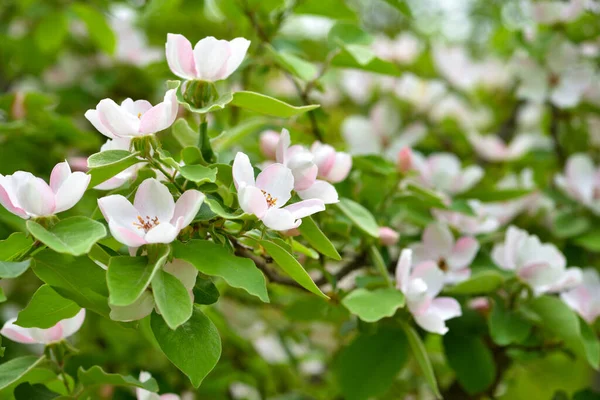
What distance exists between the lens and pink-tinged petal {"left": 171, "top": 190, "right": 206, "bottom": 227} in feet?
1.83

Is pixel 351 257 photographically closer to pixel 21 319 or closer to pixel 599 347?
pixel 599 347

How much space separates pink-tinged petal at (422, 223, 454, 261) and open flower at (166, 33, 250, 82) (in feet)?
1.42

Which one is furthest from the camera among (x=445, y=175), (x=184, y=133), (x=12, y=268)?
(x=445, y=175)

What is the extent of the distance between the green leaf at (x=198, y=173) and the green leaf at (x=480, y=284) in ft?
1.38

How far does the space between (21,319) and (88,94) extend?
1.02 metres

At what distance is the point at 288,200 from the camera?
645 mm

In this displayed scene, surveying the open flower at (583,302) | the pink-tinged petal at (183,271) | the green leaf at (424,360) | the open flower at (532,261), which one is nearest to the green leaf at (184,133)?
the pink-tinged petal at (183,271)

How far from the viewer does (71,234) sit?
0.55m

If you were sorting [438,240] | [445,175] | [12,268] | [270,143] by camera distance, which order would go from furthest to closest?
[445,175] < [438,240] < [270,143] < [12,268]

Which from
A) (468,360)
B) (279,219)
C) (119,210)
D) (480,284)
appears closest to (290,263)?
(279,219)

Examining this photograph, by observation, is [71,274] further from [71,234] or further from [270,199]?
[270,199]

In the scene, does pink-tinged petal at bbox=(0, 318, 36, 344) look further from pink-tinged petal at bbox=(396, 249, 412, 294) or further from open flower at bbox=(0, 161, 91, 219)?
pink-tinged petal at bbox=(396, 249, 412, 294)

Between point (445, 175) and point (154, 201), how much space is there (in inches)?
24.4

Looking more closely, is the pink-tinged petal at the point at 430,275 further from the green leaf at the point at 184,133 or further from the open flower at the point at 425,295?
the green leaf at the point at 184,133
